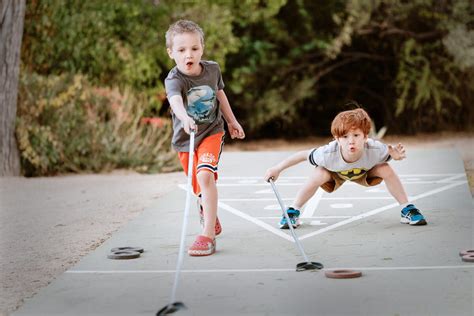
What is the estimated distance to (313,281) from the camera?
546 cm

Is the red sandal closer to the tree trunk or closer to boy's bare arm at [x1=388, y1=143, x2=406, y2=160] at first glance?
boy's bare arm at [x1=388, y1=143, x2=406, y2=160]

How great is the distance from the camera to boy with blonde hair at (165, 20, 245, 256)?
6.43 meters

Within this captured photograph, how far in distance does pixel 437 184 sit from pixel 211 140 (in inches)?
157

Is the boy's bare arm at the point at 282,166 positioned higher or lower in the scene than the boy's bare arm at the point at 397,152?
lower

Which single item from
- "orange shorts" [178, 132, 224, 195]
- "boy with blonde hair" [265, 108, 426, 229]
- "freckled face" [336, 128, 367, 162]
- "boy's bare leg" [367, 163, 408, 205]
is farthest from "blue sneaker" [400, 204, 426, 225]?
"orange shorts" [178, 132, 224, 195]

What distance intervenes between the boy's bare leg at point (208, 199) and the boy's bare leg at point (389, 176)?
146cm

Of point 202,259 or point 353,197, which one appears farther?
point 353,197

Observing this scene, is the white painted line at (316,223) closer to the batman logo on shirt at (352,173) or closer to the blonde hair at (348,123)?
the batman logo on shirt at (352,173)

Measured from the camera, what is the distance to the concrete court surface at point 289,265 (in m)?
4.95

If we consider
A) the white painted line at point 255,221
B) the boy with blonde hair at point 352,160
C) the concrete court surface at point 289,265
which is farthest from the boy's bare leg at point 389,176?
the white painted line at point 255,221

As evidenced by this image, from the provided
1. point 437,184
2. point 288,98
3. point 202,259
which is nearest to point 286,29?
point 288,98

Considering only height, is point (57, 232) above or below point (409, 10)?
below

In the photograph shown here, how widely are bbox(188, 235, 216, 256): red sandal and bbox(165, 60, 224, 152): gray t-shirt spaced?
715mm

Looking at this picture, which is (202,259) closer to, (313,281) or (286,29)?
(313,281)
